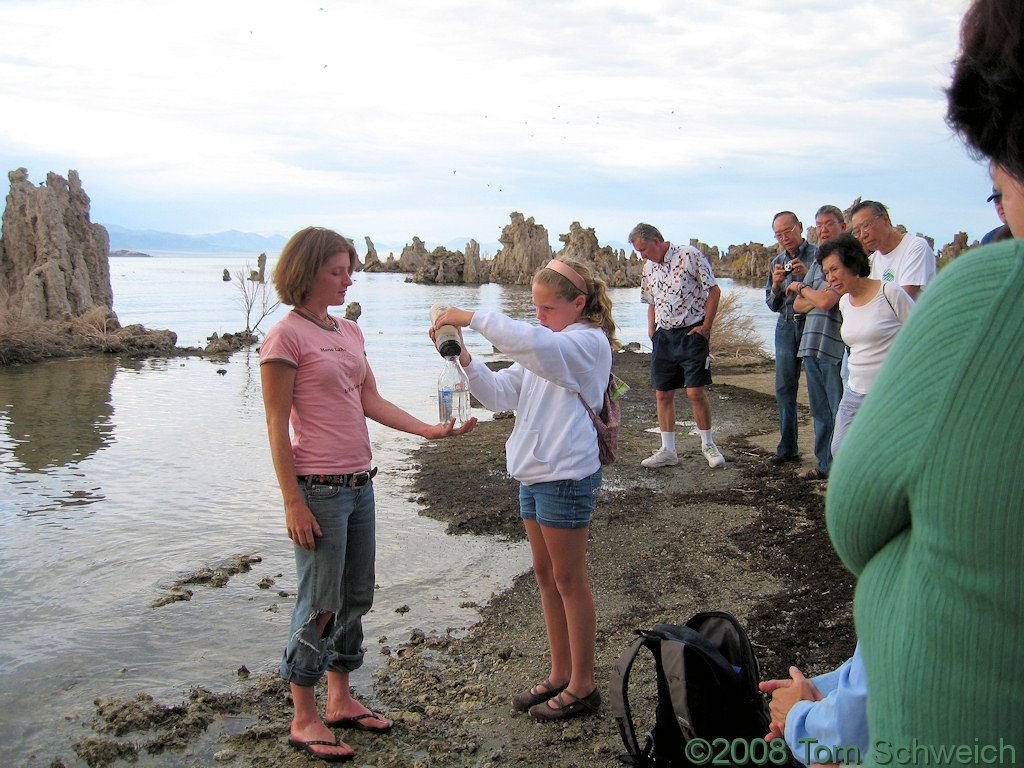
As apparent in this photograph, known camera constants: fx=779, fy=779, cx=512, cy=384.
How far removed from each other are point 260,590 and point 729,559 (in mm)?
3116

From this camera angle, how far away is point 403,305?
42.5 m

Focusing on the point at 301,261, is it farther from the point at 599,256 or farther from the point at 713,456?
the point at 599,256

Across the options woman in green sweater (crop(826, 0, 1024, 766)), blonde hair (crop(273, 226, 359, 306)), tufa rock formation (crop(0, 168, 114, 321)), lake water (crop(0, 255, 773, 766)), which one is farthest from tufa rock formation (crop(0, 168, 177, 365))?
woman in green sweater (crop(826, 0, 1024, 766))

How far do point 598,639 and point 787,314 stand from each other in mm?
4202

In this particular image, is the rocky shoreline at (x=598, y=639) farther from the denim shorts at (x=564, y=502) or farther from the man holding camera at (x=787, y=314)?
the denim shorts at (x=564, y=502)

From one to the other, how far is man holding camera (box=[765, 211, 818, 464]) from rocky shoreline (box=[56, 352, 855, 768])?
1.30ft

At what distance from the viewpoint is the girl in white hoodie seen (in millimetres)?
3221

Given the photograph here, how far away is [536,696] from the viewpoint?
351 centimetres

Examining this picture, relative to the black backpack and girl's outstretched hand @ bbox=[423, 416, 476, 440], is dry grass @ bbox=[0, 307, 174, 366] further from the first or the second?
the black backpack

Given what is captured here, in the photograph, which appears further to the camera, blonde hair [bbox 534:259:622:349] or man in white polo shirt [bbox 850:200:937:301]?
man in white polo shirt [bbox 850:200:937:301]

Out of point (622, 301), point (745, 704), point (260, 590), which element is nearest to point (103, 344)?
point (260, 590)

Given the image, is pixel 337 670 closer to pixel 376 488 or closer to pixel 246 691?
pixel 246 691

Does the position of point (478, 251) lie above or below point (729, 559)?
above

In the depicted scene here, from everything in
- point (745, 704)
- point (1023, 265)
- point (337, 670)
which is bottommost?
point (337, 670)
